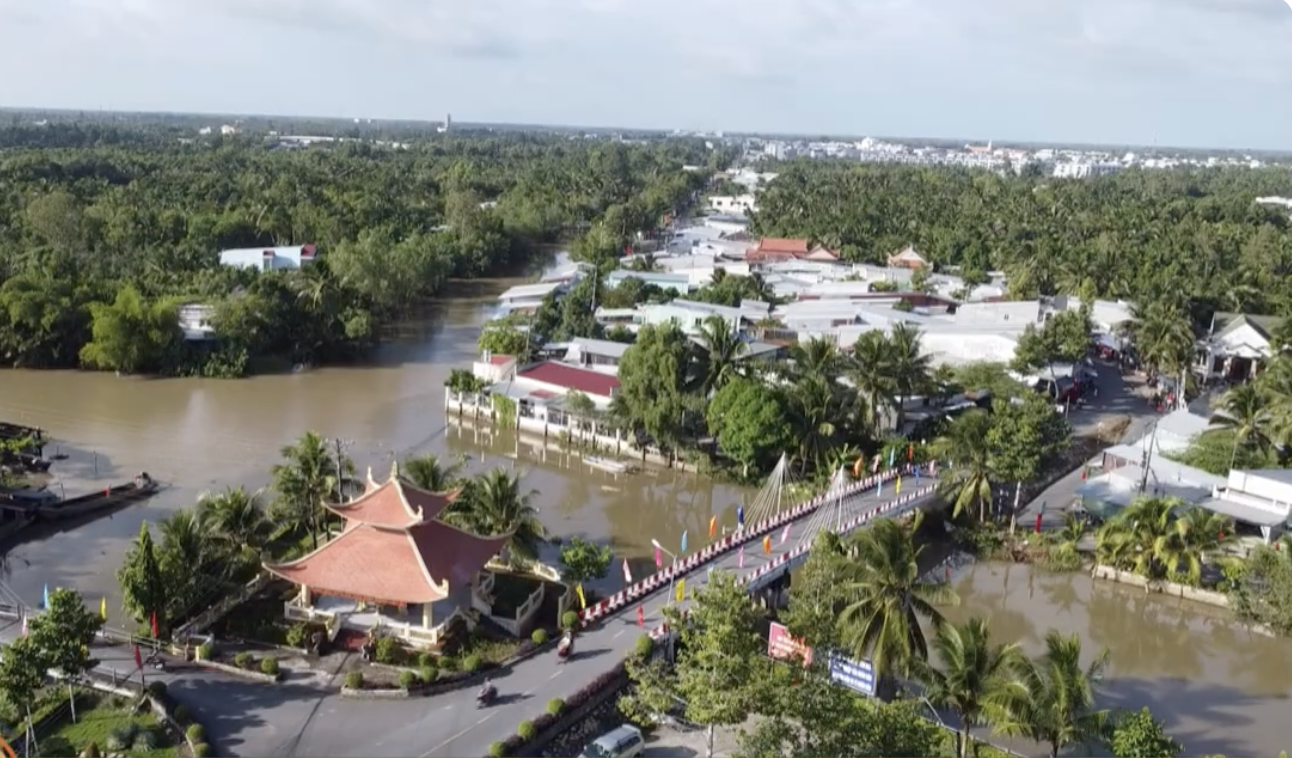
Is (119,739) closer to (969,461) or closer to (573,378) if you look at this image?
(969,461)

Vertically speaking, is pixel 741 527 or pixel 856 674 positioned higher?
pixel 856 674

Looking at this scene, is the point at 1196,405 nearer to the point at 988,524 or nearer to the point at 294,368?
the point at 988,524

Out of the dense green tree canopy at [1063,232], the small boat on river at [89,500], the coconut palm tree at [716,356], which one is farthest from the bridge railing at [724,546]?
the dense green tree canopy at [1063,232]

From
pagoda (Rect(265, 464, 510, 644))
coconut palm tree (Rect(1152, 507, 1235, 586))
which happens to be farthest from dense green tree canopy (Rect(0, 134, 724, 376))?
coconut palm tree (Rect(1152, 507, 1235, 586))

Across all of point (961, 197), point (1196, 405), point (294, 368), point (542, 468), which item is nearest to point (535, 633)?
point (542, 468)

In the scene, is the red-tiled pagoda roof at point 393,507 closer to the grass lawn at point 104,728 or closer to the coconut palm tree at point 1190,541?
the grass lawn at point 104,728

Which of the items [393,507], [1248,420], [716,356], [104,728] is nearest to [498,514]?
[393,507]
